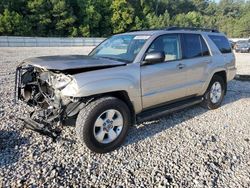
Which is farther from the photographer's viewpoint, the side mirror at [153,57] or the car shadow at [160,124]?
the car shadow at [160,124]

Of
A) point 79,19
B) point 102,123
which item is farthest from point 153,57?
point 79,19

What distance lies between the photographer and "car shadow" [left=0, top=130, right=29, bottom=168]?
362cm

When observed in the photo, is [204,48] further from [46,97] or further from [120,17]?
[120,17]

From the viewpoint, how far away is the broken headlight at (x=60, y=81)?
11.9ft

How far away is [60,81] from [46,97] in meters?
0.57

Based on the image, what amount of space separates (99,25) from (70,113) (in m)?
57.6

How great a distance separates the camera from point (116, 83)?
388 cm

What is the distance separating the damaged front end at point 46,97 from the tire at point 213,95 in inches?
134

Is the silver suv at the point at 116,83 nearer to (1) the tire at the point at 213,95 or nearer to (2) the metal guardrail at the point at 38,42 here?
(1) the tire at the point at 213,95

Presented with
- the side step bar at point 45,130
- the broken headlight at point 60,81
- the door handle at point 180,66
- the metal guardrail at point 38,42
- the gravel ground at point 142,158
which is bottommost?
the gravel ground at point 142,158

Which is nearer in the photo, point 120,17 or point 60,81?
point 60,81

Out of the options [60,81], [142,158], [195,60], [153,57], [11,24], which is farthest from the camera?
[11,24]

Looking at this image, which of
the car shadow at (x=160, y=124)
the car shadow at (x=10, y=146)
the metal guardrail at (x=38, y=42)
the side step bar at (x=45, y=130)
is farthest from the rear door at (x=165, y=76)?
the metal guardrail at (x=38, y=42)

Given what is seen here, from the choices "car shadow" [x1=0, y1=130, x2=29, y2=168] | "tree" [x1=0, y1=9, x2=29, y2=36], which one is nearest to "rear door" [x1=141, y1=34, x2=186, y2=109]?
"car shadow" [x1=0, y1=130, x2=29, y2=168]
